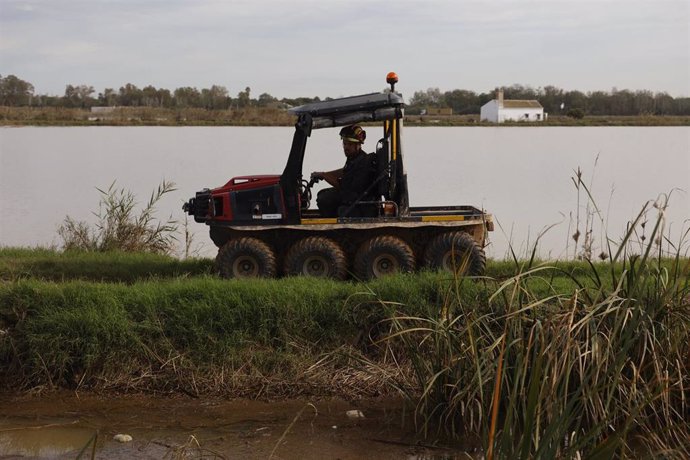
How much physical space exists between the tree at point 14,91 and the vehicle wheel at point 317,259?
28.8m

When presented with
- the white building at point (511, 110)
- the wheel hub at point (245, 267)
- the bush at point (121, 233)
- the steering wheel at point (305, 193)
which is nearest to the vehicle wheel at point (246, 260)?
the wheel hub at point (245, 267)

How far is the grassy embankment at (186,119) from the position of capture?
106 feet

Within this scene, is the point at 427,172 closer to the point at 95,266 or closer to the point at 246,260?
the point at 95,266

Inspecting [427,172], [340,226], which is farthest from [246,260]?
[427,172]

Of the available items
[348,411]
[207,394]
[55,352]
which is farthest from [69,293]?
[348,411]

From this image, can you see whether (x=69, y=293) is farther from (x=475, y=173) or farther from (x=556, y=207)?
(x=475, y=173)

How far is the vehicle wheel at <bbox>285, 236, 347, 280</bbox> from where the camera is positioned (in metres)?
8.52

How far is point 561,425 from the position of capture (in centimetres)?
393

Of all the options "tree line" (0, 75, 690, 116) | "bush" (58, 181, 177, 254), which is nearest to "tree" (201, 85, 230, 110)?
"tree line" (0, 75, 690, 116)

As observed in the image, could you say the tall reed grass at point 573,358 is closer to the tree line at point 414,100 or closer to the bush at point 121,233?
the bush at point 121,233

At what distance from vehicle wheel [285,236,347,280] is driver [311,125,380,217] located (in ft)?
1.39

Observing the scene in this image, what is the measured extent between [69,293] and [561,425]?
497 cm

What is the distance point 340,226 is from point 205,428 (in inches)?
107

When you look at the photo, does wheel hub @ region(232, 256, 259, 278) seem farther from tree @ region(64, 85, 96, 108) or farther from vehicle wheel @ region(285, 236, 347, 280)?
tree @ region(64, 85, 96, 108)
